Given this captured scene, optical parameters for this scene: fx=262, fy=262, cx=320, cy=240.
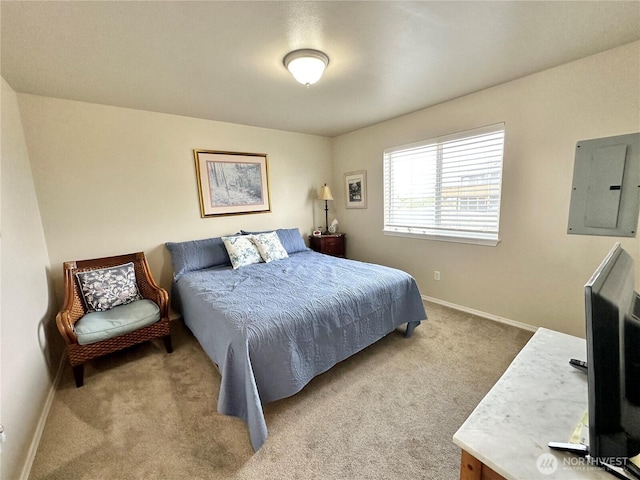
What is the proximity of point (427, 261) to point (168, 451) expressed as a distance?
3.01 m

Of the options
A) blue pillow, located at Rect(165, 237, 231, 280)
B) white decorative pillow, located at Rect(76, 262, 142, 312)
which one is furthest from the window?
white decorative pillow, located at Rect(76, 262, 142, 312)

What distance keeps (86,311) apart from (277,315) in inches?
73.8

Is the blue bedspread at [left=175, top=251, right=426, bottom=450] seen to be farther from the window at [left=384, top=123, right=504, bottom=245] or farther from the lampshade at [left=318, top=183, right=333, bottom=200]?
the lampshade at [left=318, top=183, right=333, bottom=200]

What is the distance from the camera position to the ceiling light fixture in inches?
71.4

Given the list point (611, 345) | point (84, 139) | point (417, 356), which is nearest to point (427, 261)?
point (417, 356)

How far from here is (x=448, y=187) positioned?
302cm

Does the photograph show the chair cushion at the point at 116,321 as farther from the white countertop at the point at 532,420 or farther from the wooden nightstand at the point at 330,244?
the white countertop at the point at 532,420

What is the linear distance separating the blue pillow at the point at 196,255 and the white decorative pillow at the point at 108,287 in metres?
0.43

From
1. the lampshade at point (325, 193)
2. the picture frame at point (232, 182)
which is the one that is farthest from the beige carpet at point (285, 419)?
the lampshade at point (325, 193)

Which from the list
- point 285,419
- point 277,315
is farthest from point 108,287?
point 285,419

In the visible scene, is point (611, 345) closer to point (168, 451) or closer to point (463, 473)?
point (463, 473)

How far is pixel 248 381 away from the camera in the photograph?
1441mm

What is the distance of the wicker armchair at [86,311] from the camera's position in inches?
77.1

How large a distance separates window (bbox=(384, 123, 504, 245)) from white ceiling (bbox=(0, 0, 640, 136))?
586 millimetres
